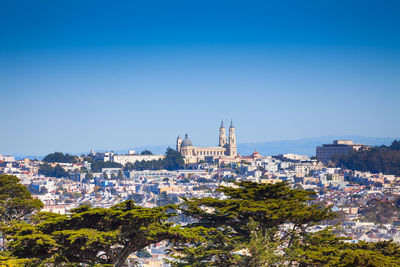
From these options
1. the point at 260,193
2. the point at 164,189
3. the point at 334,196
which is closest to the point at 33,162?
the point at 164,189

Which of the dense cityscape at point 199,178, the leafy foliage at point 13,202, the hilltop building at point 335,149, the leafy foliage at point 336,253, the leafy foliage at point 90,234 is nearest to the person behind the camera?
the leafy foliage at point 336,253

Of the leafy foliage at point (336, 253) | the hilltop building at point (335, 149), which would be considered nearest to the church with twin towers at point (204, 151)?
the hilltop building at point (335, 149)

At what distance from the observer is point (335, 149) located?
155m

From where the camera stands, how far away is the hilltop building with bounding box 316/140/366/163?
15070 centimetres

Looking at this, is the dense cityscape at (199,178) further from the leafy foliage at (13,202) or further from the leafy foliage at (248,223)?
the leafy foliage at (248,223)

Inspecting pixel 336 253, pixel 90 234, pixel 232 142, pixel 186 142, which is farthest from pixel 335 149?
pixel 90 234

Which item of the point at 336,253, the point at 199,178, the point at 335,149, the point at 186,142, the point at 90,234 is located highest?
the point at 186,142

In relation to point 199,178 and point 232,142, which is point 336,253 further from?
point 232,142

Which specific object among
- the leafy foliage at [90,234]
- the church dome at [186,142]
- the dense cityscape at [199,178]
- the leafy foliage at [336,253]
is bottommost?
the dense cityscape at [199,178]

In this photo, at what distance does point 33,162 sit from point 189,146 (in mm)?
32618

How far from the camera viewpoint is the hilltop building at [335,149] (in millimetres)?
150700

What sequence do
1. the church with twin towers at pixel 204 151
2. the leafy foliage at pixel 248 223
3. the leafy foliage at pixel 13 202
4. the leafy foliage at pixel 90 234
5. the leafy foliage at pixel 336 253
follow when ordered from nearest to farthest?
1. the leafy foliage at pixel 336 253
2. the leafy foliage at pixel 90 234
3. the leafy foliage at pixel 248 223
4. the leafy foliage at pixel 13 202
5. the church with twin towers at pixel 204 151

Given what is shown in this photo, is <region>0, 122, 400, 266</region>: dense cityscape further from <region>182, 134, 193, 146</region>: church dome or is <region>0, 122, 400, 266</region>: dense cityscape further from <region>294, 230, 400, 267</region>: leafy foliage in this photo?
<region>294, 230, 400, 267</region>: leafy foliage

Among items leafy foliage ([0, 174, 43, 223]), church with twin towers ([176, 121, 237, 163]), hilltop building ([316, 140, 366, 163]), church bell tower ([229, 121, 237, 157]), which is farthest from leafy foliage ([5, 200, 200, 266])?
church bell tower ([229, 121, 237, 157])
